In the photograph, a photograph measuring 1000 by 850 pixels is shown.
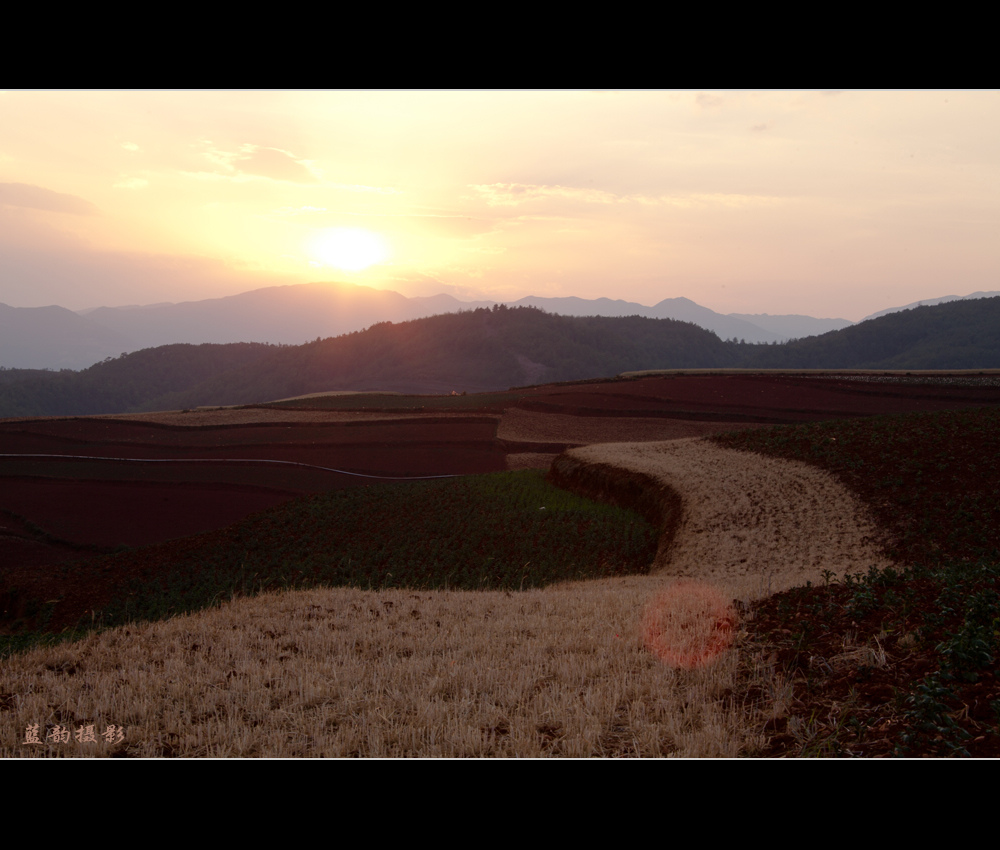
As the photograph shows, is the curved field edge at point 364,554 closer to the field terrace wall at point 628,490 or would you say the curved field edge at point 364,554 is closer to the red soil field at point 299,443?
the field terrace wall at point 628,490

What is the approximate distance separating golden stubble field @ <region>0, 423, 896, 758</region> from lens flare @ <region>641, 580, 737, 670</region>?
0.04m

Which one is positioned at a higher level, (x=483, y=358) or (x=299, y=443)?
(x=483, y=358)

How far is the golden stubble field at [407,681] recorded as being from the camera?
507cm

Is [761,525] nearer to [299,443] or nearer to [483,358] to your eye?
[299,443]

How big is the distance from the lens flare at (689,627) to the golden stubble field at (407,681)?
4cm

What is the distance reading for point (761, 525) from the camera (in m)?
17.2

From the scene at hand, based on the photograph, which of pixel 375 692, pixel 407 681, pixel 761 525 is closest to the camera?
pixel 375 692

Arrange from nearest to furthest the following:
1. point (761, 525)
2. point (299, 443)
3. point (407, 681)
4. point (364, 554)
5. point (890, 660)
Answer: point (890, 660)
point (407, 681)
point (761, 525)
point (364, 554)
point (299, 443)

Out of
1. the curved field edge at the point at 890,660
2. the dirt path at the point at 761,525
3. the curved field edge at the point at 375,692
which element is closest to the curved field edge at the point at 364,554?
the dirt path at the point at 761,525

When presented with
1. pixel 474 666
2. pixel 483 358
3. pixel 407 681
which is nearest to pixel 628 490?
pixel 474 666

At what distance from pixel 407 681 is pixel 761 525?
533 inches

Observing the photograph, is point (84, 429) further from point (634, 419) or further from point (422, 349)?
point (422, 349)

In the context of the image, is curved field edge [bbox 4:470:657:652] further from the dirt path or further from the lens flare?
the lens flare

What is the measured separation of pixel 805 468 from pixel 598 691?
17452 mm
